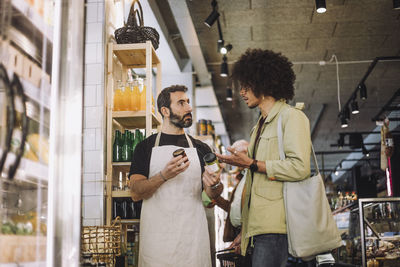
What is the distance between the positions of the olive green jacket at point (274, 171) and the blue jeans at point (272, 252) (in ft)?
0.13

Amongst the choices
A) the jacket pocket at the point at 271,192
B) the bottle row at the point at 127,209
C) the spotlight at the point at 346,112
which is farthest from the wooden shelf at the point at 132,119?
the spotlight at the point at 346,112

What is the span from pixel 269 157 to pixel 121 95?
5.73 ft

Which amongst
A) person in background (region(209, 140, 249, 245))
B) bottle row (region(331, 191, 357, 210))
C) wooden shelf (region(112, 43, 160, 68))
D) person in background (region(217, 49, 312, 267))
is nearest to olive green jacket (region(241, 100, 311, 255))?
person in background (region(217, 49, 312, 267))

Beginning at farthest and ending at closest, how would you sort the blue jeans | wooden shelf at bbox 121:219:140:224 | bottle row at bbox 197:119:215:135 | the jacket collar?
bottle row at bbox 197:119:215:135 < wooden shelf at bbox 121:219:140:224 < the jacket collar < the blue jeans

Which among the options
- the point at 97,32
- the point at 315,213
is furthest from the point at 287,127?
the point at 97,32

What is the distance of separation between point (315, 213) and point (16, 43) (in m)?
1.45

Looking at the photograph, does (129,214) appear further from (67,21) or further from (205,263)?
(67,21)

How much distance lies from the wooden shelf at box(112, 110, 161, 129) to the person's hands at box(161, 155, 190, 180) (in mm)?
1155

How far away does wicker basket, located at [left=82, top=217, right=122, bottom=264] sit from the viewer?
9.62 ft

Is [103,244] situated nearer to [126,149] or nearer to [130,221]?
[130,221]

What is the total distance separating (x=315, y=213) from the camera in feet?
7.09

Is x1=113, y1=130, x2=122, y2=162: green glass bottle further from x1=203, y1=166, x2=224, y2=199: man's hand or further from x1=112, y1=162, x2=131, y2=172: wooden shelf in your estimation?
x1=203, y1=166, x2=224, y2=199: man's hand

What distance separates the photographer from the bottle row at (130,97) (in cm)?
374

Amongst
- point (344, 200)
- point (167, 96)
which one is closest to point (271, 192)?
point (167, 96)
